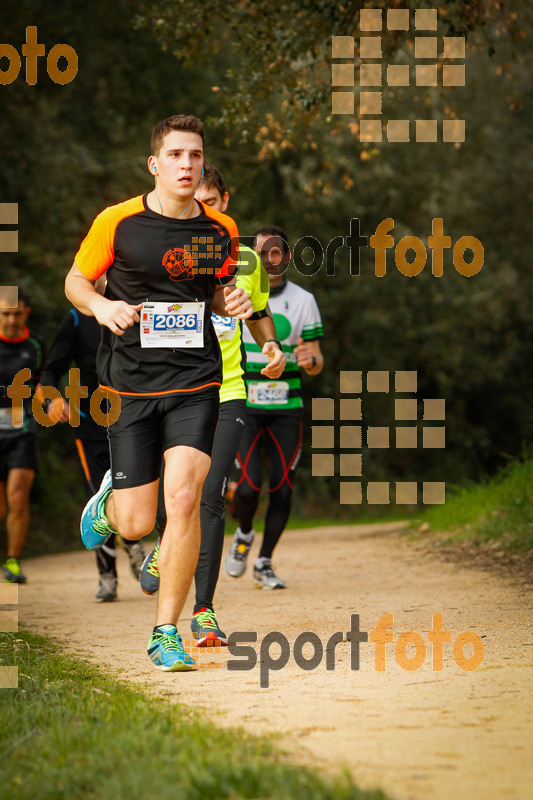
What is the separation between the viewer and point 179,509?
463 cm

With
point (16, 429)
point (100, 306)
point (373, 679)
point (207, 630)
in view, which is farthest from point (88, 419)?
point (373, 679)

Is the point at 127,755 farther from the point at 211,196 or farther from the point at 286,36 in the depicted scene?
the point at 286,36

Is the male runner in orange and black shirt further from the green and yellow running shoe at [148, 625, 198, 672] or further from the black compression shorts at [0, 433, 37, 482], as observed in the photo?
the black compression shorts at [0, 433, 37, 482]

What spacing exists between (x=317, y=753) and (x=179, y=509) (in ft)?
5.95

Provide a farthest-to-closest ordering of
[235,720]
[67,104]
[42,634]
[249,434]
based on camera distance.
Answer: [67,104] < [249,434] < [42,634] < [235,720]

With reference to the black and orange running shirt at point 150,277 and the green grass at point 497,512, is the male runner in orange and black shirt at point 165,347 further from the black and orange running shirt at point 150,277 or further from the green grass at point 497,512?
the green grass at point 497,512

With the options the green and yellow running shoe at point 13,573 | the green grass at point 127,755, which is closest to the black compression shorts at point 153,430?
the green grass at point 127,755

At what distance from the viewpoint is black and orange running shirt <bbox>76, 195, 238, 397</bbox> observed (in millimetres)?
4746

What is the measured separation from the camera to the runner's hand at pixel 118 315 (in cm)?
449

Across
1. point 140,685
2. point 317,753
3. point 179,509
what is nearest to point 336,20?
point 179,509

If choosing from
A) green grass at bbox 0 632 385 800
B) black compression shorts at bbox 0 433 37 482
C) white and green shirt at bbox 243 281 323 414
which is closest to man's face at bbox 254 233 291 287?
white and green shirt at bbox 243 281 323 414

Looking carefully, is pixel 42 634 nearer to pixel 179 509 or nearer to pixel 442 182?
pixel 179 509

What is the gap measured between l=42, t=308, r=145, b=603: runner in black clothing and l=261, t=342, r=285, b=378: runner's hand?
9.24ft

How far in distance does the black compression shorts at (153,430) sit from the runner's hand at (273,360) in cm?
41
